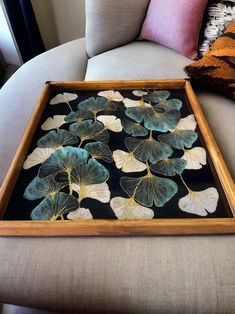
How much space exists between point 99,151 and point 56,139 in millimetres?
141

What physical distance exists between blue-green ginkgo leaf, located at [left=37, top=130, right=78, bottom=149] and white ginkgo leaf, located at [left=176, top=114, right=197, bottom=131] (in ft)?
1.07

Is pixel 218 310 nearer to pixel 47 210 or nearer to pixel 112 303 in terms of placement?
pixel 112 303

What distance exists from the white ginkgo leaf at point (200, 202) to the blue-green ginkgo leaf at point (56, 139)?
354mm

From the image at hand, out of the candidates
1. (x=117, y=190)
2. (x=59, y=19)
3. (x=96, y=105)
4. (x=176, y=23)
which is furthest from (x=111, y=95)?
(x=59, y=19)

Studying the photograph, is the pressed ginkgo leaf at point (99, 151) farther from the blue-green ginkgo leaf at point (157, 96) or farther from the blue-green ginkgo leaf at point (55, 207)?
the blue-green ginkgo leaf at point (157, 96)

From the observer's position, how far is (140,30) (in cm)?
132

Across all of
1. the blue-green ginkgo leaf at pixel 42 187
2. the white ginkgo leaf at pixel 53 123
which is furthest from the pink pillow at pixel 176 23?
the blue-green ginkgo leaf at pixel 42 187

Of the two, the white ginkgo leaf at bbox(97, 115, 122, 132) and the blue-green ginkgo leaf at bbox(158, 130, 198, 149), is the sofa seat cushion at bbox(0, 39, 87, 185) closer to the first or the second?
the white ginkgo leaf at bbox(97, 115, 122, 132)

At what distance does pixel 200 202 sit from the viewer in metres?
0.58

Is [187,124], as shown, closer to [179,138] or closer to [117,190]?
[179,138]

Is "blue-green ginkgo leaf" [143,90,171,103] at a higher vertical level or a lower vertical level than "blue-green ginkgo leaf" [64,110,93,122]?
lower

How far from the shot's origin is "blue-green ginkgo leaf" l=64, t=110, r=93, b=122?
2.68 ft

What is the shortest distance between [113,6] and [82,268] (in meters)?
1.20

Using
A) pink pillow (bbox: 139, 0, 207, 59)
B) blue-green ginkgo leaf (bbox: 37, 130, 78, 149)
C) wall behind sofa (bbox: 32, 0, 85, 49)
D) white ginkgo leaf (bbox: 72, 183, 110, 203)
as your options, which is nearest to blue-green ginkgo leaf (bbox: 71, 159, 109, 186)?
white ginkgo leaf (bbox: 72, 183, 110, 203)
